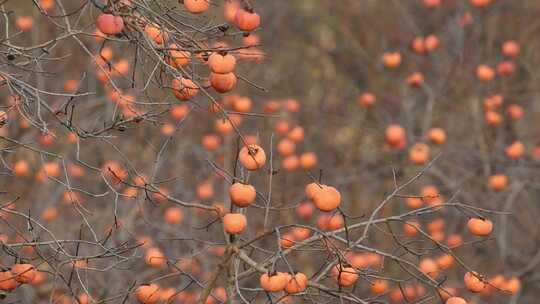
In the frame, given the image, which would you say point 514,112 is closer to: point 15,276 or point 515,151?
point 515,151

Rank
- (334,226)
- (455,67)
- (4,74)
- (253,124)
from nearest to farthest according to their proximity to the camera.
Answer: (4,74) → (334,226) → (455,67) → (253,124)

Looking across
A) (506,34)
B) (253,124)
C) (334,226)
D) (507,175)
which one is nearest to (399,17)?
(506,34)

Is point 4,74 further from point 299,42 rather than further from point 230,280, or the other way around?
point 299,42

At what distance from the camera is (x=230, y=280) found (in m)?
2.85

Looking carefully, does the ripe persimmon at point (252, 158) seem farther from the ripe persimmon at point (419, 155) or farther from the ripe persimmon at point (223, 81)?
the ripe persimmon at point (419, 155)

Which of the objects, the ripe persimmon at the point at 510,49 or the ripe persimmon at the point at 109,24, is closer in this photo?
the ripe persimmon at the point at 109,24

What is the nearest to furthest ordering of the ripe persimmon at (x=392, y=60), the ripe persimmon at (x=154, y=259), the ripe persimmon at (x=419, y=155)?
the ripe persimmon at (x=154, y=259) < the ripe persimmon at (x=419, y=155) < the ripe persimmon at (x=392, y=60)

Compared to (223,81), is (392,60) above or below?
below

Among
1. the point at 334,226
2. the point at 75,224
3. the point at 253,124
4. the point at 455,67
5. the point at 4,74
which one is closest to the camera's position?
the point at 4,74

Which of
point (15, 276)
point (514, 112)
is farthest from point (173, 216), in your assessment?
point (15, 276)

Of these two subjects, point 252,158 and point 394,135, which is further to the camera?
point 394,135

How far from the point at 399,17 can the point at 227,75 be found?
4.67m

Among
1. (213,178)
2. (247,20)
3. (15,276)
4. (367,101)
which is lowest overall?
(213,178)

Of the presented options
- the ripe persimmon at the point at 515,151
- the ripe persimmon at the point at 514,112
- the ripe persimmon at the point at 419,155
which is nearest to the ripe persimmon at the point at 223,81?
the ripe persimmon at the point at 419,155
